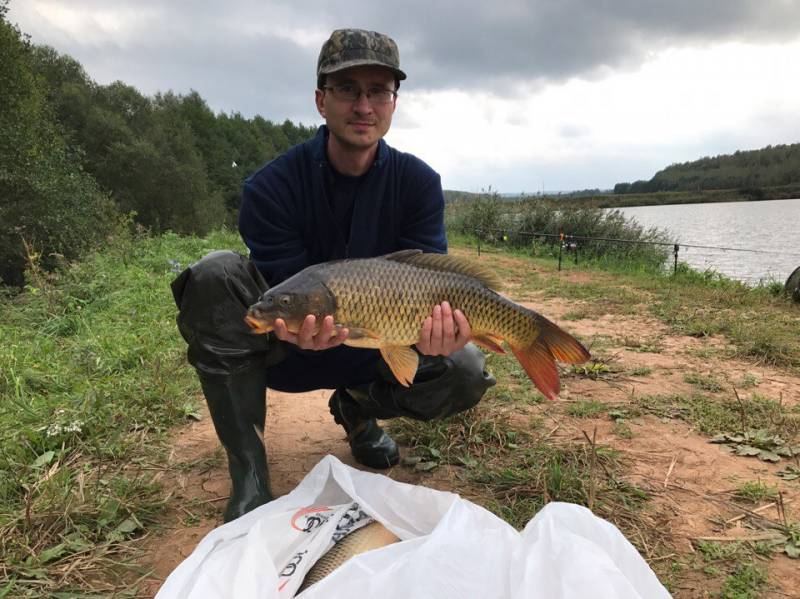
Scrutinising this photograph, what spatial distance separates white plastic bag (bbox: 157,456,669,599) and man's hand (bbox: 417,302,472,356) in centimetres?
48

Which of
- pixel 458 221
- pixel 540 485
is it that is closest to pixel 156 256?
pixel 540 485

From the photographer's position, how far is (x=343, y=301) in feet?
5.05

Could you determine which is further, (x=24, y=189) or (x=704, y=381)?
(x=24, y=189)

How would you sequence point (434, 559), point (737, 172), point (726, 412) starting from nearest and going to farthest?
point (434, 559) → point (726, 412) → point (737, 172)

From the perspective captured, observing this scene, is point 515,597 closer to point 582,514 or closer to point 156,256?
point 582,514

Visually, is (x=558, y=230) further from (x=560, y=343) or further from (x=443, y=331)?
(x=443, y=331)

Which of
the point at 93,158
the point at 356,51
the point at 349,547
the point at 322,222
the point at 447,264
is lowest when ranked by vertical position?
the point at 349,547

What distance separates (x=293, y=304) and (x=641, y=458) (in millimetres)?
1420

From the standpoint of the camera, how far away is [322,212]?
1.97 metres

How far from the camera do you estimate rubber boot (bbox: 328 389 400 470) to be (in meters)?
1.96

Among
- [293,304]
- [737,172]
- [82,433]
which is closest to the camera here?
[293,304]

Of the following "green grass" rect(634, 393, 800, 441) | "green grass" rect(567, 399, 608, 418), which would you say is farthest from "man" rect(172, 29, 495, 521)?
"green grass" rect(634, 393, 800, 441)

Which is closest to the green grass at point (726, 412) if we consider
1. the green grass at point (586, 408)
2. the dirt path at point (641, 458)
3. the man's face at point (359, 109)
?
the dirt path at point (641, 458)

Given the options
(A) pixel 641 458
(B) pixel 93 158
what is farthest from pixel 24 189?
(A) pixel 641 458
